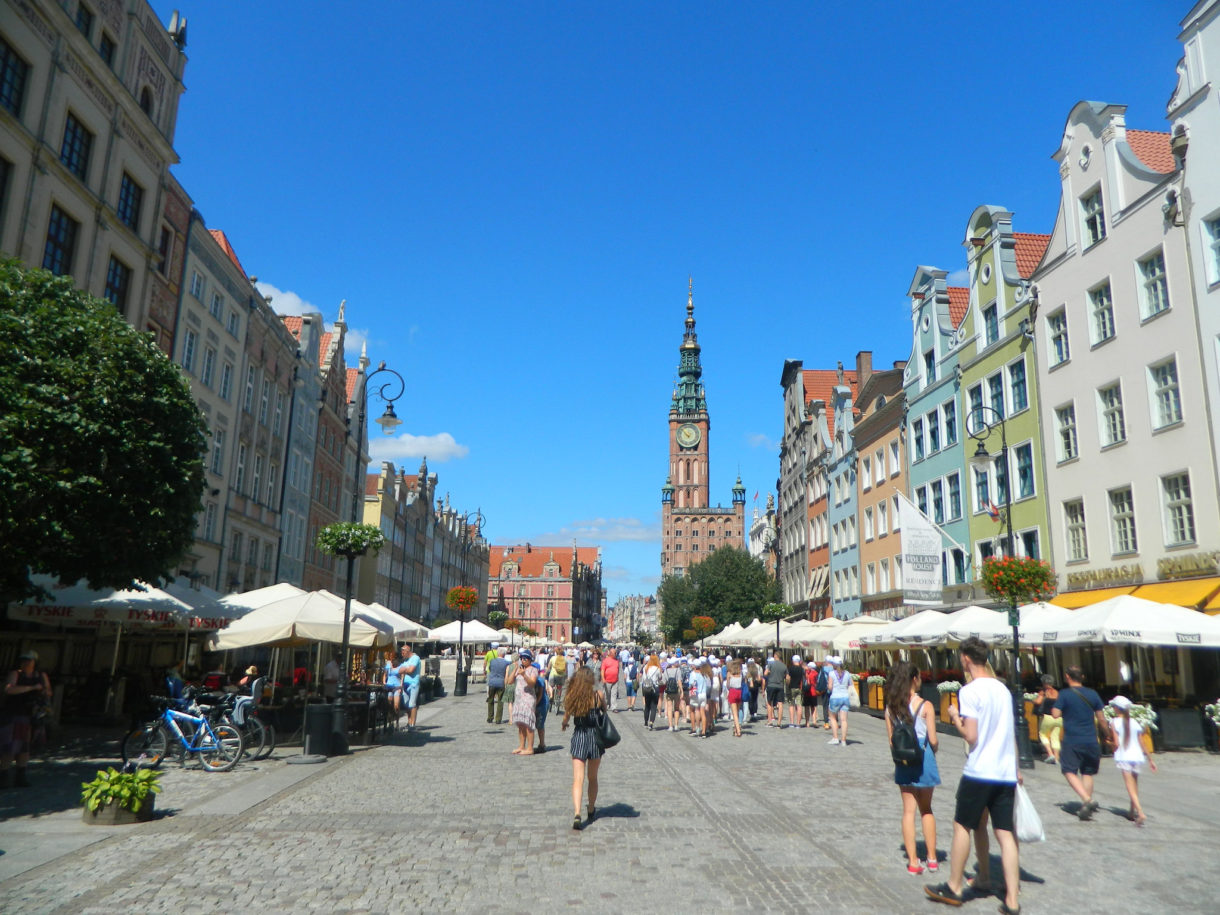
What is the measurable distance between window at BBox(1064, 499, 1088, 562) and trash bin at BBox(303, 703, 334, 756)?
20859 millimetres

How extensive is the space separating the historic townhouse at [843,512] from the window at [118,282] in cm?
3315

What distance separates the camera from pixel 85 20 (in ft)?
71.9

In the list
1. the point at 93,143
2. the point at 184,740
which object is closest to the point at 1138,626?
the point at 184,740

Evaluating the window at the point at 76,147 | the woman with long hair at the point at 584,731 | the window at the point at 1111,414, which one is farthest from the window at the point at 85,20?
the window at the point at 1111,414

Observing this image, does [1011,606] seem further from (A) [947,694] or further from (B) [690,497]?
(B) [690,497]

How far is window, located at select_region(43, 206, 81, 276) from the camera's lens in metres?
20.4

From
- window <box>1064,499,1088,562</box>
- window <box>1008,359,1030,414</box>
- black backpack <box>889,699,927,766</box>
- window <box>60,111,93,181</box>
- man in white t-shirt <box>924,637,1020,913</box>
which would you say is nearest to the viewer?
man in white t-shirt <box>924,637,1020,913</box>

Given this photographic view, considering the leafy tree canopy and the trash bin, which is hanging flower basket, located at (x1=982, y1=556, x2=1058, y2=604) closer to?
the trash bin

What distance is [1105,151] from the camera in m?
24.7

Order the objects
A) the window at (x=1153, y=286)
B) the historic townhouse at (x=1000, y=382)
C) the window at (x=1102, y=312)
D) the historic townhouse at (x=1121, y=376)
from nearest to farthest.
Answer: the historic townhouse at (x=1121, y=376), the window at (x=1153, y=286), the window at (x=1102, y=312), the historic townhouse at (x=1000, y=382)

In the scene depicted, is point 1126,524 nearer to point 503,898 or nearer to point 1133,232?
point 1133,232

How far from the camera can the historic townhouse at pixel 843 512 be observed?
45.3 meters

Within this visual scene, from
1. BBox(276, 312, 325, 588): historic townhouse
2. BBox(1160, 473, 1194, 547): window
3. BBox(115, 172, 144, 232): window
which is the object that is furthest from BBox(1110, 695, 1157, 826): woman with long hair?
BBox(276, 312, 325, 588): historic townhouse

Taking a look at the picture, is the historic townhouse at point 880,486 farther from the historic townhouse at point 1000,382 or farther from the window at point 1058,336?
the window at point 1058,336
